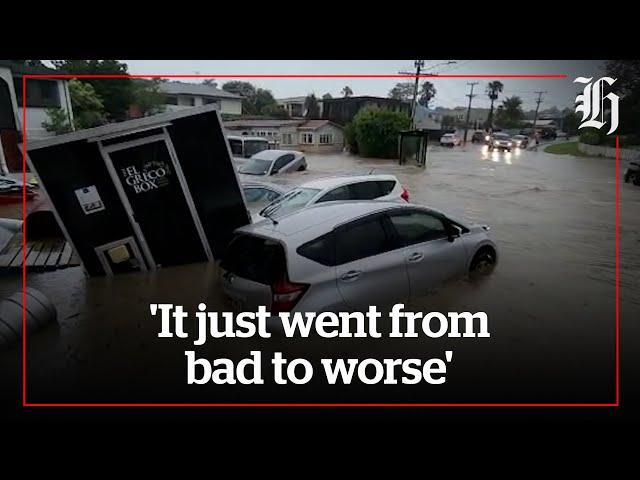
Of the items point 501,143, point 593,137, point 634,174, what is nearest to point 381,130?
point 634,174

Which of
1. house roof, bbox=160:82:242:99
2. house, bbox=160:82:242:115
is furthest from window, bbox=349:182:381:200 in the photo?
house roof, bbox=160:82:242:99

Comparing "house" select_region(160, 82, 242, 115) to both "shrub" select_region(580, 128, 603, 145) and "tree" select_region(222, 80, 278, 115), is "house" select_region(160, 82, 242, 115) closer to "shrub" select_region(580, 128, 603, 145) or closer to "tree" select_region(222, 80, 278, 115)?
"tree" select_region(222, 80, 278, 115)

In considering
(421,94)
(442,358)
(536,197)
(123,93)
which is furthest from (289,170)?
(421,94)

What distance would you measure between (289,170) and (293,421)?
12628mm

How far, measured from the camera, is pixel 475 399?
3852mm

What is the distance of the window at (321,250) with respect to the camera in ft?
13.5

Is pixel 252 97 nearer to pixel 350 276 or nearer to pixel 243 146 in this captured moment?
pixel 243 146

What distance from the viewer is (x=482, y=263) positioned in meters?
5.92

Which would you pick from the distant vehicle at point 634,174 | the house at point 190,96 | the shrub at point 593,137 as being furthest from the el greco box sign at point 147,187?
the shrub at point 593,137

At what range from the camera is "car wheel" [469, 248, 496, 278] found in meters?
5.76

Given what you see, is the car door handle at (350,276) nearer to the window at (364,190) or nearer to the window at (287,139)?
the window at (364,190)

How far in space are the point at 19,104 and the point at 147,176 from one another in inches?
932
